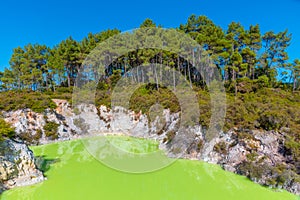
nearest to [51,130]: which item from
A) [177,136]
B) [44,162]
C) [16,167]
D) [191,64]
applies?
[44,162]

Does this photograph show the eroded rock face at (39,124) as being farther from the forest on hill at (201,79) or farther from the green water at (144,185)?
the green water at (144,185)

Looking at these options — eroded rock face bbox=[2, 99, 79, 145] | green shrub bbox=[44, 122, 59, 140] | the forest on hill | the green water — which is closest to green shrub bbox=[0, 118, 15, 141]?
the forest on hill

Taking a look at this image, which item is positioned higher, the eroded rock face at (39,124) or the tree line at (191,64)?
the tree line at (191,64)

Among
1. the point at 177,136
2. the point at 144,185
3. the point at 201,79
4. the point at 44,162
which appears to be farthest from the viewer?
the point at 201,79

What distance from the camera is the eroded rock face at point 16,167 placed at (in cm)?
773

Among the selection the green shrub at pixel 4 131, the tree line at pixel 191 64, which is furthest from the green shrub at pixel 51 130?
the tree line at pixel 191 64

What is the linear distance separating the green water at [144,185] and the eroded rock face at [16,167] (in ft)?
1.08

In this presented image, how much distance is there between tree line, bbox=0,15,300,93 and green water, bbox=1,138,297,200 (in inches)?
405

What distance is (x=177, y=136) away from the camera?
11.8 meters

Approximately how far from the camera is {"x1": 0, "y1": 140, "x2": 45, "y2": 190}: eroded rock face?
25.4 feet

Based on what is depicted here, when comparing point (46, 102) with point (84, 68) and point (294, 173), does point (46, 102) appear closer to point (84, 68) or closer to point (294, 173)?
point (84, 68)

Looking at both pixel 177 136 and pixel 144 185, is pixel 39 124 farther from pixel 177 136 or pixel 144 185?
pixel 144 185

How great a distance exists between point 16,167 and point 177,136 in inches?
284

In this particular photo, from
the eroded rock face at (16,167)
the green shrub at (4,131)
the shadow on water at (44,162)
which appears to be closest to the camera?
the eroded rock face at (16,167)
